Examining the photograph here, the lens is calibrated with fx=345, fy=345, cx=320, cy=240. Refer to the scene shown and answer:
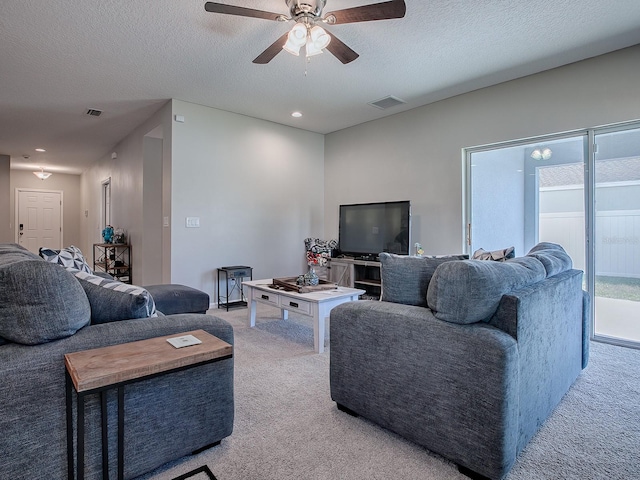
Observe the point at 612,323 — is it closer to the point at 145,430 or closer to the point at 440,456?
the point at 440,456

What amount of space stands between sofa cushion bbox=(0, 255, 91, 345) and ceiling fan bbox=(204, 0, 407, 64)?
1.74 metres

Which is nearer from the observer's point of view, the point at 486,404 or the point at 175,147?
the point at 486,404

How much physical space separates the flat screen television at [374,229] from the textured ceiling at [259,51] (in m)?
1.36

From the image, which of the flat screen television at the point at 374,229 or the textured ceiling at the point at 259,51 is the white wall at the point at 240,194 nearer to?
the textured ceiling at the point at 259,51

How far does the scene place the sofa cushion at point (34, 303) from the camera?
1.22 metres

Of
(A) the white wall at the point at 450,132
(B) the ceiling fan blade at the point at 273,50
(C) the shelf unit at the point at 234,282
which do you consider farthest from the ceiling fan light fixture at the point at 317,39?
(C) the shelf unit at the point at 234,282

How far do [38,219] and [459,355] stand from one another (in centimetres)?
1118

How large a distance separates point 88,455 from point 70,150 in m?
7.46

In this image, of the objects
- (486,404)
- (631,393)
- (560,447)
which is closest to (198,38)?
(486,404)

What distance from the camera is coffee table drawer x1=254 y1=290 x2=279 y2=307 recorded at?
10.7 ft

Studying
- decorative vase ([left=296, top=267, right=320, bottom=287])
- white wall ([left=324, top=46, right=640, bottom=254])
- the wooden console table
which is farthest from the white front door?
the wooden console table

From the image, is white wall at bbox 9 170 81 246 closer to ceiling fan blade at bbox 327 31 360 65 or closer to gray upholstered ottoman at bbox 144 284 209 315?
gray upholstered ottoman at bbox 144 284 209 315

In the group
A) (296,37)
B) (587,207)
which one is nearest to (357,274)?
(587,207)

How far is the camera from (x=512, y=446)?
139 cm
